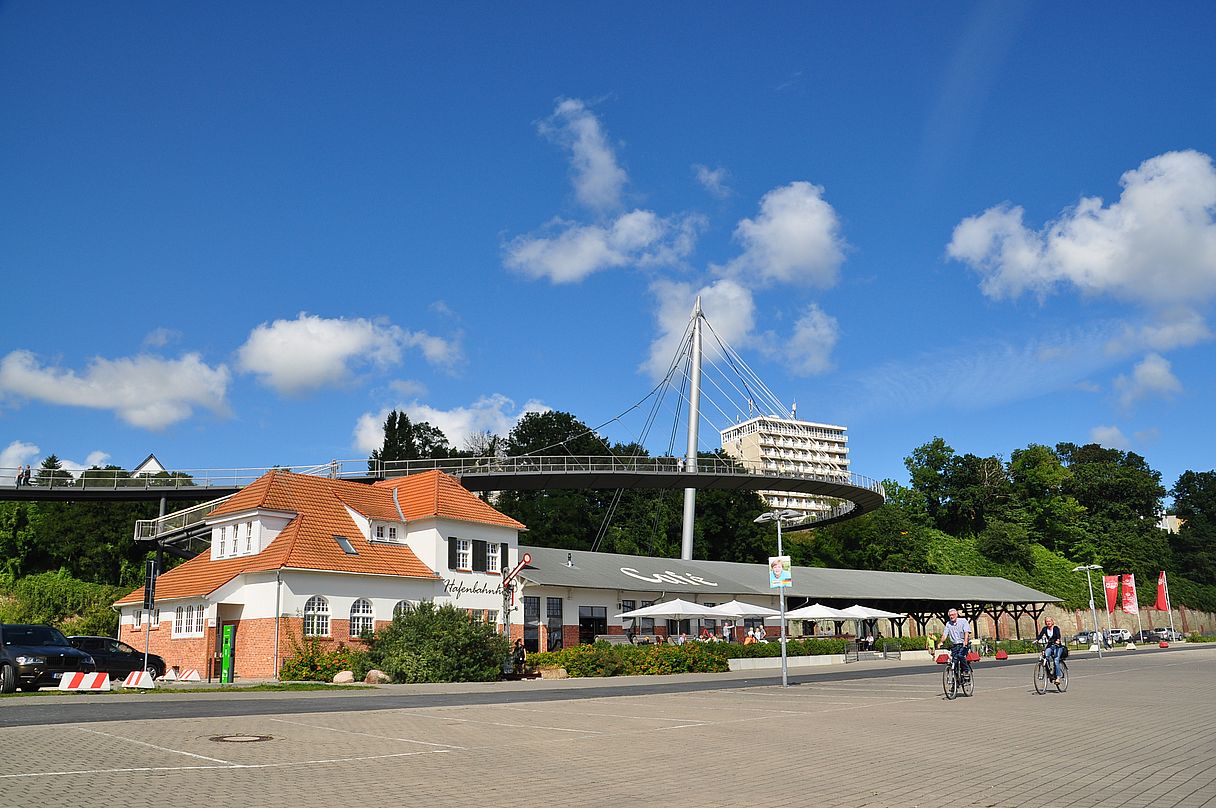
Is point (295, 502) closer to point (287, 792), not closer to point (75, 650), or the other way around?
point (75, 650)

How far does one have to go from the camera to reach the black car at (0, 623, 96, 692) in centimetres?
2338

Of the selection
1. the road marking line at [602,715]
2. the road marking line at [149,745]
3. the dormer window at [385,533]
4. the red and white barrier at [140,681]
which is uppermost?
the dormer window at [385,533]

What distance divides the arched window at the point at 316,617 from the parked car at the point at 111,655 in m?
5.27

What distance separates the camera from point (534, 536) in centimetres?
7375

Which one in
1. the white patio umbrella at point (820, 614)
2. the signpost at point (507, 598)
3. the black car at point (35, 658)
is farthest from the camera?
the white patio umbrella at point (820, 614)

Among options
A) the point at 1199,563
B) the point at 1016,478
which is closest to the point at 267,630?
the point at 1016,478

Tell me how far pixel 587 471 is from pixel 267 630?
40.3m

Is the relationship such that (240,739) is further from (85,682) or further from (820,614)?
(820,614)

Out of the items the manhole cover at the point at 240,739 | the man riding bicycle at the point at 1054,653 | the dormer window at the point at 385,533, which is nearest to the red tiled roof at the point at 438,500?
the dormer window at the point at 385,533

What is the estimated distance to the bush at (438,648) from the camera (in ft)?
95.2

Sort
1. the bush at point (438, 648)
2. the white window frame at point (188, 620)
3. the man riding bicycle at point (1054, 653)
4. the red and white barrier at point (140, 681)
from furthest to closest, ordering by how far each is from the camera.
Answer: the white window frame at point (188, 620) → the bush at point (438, 648) → the red and white barrier at point (140, 681) → the man riding bicycle at point (1054, 653)

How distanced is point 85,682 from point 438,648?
9.74 m

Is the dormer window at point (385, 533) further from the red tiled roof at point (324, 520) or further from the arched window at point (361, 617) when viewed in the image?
the arched window at point (361, 617)

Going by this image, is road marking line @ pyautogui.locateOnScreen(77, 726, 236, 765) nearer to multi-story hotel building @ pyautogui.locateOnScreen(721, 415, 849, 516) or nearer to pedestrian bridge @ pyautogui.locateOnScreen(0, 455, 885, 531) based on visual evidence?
pedestrian bridge @ pyautogui.locateOnScreen(0, 455, 885, 531)
